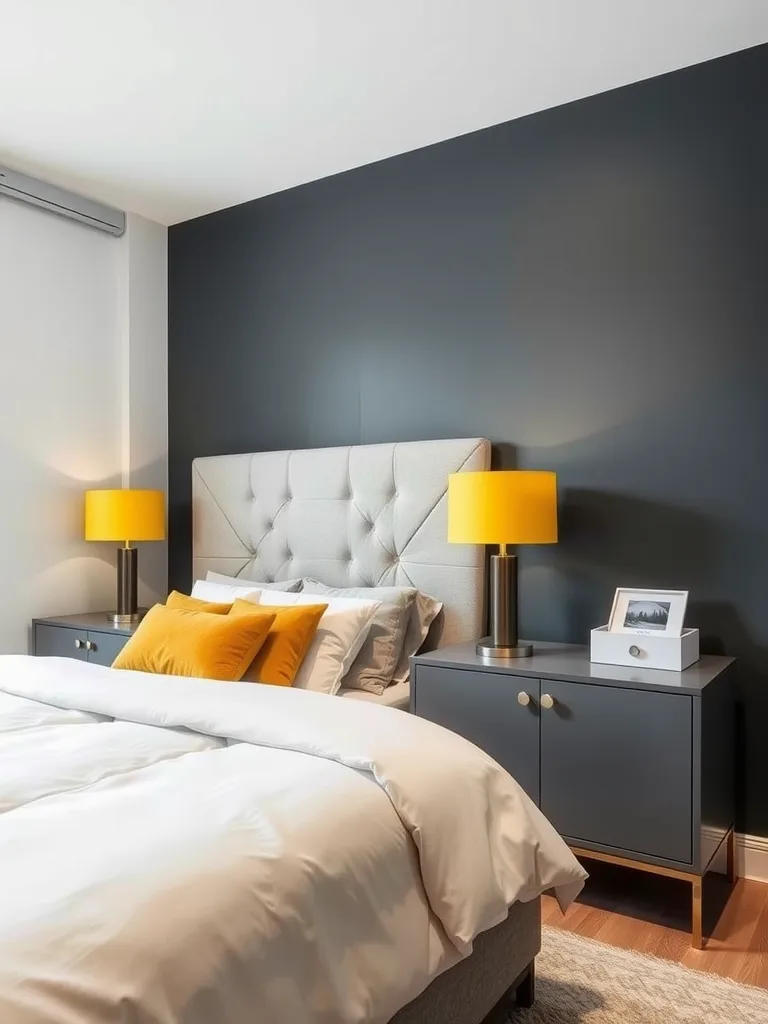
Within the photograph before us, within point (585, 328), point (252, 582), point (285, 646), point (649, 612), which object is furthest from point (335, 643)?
point (585, 328)

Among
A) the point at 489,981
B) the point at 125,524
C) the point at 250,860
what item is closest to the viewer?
the point at 250,860

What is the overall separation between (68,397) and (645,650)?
8.78ft

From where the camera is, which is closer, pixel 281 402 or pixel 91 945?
pixel 91 945

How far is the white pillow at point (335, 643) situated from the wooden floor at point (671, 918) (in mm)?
910

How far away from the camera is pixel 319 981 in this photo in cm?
116

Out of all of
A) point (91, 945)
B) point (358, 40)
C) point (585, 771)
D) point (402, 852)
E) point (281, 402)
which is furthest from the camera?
point (281, 402)

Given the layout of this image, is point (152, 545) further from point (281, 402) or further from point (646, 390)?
point (646, 390)

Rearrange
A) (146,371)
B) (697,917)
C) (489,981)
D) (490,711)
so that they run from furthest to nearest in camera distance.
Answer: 1. (146,371)
2. (490,711)
3. (697,917)
4. (489,981)

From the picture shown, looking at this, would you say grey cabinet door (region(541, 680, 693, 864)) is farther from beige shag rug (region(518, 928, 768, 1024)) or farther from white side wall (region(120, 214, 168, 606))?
white side wall (region(120, 214, 168, 606))

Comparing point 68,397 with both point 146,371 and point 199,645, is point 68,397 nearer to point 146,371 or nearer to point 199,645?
point 146,371

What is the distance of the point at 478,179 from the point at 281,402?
1.24 meters

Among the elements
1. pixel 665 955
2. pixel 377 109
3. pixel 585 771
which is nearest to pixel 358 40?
pixel 377 109

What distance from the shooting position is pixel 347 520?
10.7ft

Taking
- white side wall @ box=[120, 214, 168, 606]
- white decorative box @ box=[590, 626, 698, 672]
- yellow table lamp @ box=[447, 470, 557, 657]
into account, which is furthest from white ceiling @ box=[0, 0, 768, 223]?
white decorative box @ box=[590, 626, 698, 672]
